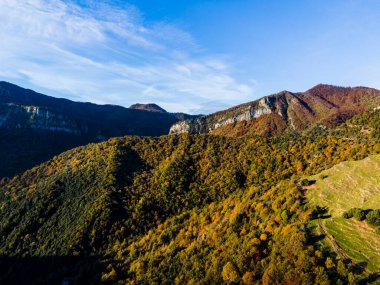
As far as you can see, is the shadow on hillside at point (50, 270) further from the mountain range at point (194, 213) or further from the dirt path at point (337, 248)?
the dirt path at point (337, 248)

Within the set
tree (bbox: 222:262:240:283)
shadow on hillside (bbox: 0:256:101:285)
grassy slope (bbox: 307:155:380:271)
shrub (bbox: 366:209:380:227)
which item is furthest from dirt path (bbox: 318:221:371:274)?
shadow on hillside (bbox: 0:256:101:285)

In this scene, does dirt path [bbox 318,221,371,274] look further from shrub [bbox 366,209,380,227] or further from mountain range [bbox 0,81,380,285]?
shrub [bbox 366,209,380,227]

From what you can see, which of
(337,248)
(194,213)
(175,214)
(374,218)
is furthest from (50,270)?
(374,218)

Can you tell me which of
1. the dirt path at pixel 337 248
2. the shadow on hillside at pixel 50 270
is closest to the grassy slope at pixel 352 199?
the dirt path at pixel 337 248

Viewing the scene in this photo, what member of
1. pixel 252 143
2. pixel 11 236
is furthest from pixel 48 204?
pixel 252 143

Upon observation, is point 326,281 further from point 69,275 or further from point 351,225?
point 69,275

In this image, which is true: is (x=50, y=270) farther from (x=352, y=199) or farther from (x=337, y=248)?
(x=352, y=199)
